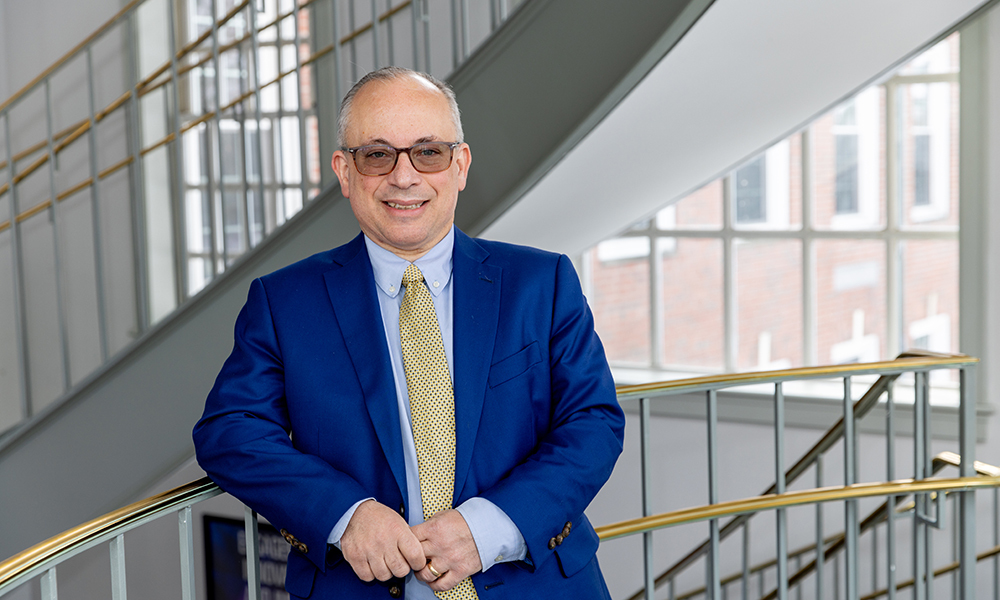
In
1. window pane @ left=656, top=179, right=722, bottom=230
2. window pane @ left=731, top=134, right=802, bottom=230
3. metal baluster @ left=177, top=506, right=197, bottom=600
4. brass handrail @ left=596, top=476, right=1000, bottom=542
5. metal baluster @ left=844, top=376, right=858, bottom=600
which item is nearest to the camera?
metal baluster @ left=177, top=506, right=197, bottom=600

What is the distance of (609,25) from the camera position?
223cm

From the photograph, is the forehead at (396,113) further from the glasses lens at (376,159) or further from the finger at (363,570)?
the finger at (363,570)

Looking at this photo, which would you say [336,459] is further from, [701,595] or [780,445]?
[701,595]

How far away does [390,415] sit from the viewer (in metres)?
1.22

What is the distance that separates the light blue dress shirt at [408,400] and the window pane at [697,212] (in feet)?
10.6

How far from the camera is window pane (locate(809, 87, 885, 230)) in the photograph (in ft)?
13.1

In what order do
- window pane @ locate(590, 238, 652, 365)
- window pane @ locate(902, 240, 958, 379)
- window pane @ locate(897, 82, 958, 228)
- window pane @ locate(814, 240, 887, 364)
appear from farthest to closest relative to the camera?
1. window pane @ locate(590, 238, 652, 365)
2. window pane @ locate(814, 240, 887, 364)
3. window pane @ locate(902, 240, 958, 379)
4. window pane @ locate(897, 82, 958, 228)

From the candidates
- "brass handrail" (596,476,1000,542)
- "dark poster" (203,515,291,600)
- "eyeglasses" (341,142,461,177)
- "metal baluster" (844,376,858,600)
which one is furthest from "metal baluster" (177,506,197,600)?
"dark poster" (203,515,291,600)

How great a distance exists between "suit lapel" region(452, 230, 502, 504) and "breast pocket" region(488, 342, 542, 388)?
0.05 feet

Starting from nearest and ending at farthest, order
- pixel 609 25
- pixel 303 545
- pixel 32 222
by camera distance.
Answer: pixel 303 545 → pixel 609 25 → pixel 32 222

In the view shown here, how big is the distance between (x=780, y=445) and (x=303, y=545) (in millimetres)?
1217

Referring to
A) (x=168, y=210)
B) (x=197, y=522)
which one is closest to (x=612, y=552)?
(x=197, y=522)

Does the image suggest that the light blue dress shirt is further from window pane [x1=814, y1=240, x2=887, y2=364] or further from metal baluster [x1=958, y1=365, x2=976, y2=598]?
window pane [x1=814, y1=240, x2=887, y2=364]

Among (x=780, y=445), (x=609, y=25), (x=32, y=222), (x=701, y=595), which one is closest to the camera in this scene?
(x=780, y=445)
